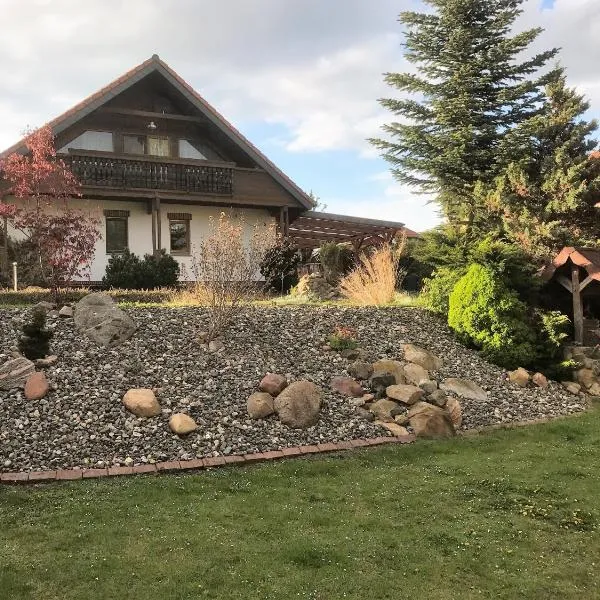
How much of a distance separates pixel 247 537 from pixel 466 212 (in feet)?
31.5

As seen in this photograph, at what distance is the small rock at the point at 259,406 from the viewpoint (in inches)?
250

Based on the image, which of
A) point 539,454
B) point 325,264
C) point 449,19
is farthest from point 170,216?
point 539,454

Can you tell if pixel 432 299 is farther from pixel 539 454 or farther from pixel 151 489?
pixel 151 489

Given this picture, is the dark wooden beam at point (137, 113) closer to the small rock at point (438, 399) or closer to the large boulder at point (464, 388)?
the large boulder at point (464, 388)

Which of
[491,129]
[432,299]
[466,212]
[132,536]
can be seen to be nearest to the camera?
[132,536]

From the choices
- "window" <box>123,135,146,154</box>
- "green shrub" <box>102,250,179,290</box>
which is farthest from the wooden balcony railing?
"green shrub" <box>102,250,179,290</box>

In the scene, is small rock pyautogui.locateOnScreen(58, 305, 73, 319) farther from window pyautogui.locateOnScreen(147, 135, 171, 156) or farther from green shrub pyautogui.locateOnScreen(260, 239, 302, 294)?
window pyautogui.locateOnScreen(147, 135, 171, 156)

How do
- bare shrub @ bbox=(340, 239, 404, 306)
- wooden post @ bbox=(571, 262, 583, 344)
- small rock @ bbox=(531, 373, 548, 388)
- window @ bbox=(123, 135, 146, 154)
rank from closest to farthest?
small rock @ bbox=(531, 373, 548, 388)
wooden post @ bbox=(571, 262, 583, 344)
bare shrub @ bbox=(340, 239, 404, 306)
window @ bbox=(123, 135, 146, 154)

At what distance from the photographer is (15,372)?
6.41 m

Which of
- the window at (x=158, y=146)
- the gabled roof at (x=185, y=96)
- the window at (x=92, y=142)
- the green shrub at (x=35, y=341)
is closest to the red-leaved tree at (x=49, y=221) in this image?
the green shrub at (x=35, y=341)

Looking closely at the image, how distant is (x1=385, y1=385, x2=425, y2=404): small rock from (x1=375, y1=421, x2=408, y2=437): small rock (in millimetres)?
474

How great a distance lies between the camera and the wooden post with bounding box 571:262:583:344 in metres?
10.0

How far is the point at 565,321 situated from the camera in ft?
30.7

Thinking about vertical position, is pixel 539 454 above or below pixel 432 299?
below
